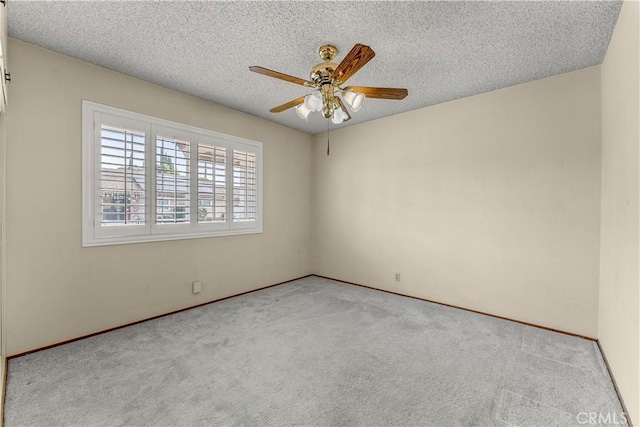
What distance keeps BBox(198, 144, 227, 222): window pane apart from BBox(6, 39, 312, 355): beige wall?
1.00 feet

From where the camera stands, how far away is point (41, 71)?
7.95 ft

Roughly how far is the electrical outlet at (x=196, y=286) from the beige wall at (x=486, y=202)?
2152 millimetres

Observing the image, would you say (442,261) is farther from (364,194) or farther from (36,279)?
(36,279)

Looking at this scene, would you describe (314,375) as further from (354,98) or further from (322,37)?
(322,37)

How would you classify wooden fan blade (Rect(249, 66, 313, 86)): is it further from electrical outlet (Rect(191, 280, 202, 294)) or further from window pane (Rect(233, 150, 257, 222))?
electrical outlet (Rect(191, 280, 202, 294))

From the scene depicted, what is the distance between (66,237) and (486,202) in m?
4.17

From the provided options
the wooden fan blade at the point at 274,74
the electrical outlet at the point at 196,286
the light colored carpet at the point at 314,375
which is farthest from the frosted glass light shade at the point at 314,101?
the electrical outlet at the point at 196,286

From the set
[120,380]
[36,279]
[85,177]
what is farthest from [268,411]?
[85,177]

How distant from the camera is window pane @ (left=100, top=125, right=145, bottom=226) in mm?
2766

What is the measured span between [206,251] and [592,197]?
4040mm

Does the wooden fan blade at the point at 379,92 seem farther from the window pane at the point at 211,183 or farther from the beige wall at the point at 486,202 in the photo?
the window pane at the point at 211,183

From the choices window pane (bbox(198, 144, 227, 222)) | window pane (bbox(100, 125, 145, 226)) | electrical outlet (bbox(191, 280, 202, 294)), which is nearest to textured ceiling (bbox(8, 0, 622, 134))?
window pane (bbox(100, 125, 145, 226))

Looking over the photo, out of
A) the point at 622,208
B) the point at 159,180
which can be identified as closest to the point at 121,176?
the point at 159,180

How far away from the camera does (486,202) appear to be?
10.9 feet
